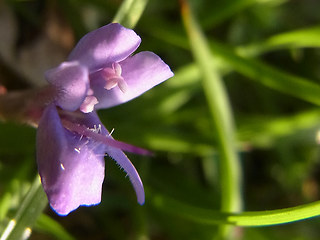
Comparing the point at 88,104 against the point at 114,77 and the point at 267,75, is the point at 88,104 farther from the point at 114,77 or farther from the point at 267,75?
the point at 267,75

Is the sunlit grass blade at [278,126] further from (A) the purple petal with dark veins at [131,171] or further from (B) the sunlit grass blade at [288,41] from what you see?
(A) the purple petal with dark veins at [131,171]

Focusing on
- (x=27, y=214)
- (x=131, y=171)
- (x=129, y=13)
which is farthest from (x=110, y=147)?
(x=129, y=13)

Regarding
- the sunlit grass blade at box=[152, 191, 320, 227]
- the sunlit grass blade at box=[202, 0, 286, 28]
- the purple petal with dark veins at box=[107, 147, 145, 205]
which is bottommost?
the purple petal with dark veins at box=[107, 147, 145, 205]

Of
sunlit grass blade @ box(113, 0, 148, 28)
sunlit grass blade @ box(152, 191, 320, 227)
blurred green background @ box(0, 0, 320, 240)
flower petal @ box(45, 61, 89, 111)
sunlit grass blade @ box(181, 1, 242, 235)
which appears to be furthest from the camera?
blurred green background @ box(0, 0, 320, 240)

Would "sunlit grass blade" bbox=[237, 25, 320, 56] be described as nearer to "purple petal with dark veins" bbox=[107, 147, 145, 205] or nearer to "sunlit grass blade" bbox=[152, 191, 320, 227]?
"sunlit grass blade" bbox=[152, 191, 320, 227]

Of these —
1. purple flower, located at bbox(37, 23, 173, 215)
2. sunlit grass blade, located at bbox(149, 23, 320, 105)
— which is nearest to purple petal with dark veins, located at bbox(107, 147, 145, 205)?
purple flower, located at bbox(37, 23, 173, 215)

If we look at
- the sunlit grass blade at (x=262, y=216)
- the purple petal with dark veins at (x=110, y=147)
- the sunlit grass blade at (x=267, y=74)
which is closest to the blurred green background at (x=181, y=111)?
the sunlit grass blade at (x=267, y=74)
